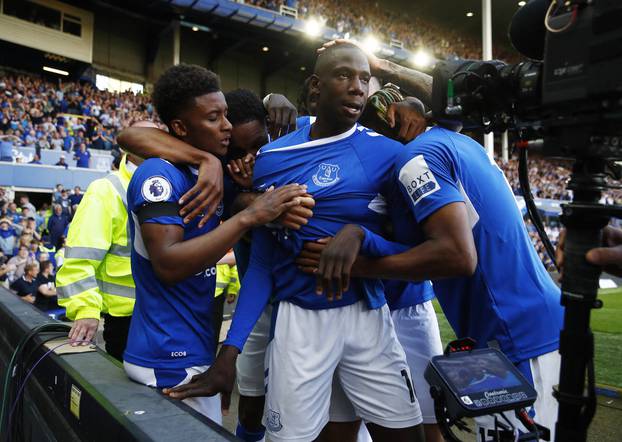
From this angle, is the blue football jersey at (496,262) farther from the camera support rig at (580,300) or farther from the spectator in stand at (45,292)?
the spectator in stand at (45,292)

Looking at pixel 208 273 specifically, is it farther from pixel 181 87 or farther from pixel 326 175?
pixel 181 87

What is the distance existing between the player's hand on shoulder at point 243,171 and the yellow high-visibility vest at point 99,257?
87cm

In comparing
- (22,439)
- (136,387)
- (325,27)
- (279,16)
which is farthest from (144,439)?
(325,27)

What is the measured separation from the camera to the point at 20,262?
7.95m

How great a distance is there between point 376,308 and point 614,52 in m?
1.07

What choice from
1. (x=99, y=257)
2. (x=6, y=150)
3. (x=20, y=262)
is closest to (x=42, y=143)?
(x=6, y=150)

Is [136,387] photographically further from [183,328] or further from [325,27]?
[325,27]

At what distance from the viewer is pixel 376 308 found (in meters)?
1.76

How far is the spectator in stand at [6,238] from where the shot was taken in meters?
9.15

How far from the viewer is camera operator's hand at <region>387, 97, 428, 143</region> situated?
2.06 m

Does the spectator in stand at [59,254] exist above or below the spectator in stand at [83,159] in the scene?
below

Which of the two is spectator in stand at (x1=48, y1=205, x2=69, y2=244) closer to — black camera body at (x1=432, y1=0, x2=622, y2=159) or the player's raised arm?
the player's raised arm

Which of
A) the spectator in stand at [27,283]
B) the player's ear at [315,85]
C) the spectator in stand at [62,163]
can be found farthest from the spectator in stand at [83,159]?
the player's ear at [315,85]

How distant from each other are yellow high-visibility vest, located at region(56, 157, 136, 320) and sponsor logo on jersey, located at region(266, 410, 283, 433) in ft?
3.49
